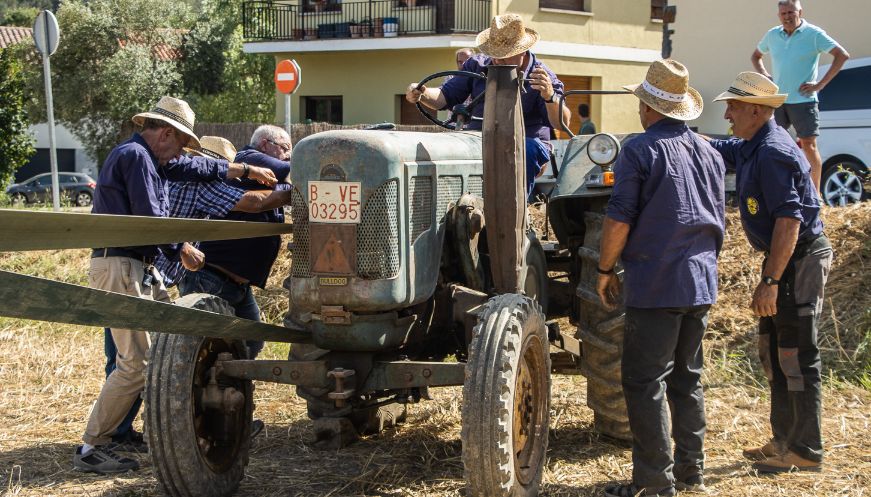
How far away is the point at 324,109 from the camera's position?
28.4 meters

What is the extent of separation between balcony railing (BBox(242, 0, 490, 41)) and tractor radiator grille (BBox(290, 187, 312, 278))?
68.0 feet

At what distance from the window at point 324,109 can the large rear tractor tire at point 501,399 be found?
935 inches

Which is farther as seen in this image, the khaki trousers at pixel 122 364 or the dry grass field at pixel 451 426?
the khaki trousers at pixel 122 364

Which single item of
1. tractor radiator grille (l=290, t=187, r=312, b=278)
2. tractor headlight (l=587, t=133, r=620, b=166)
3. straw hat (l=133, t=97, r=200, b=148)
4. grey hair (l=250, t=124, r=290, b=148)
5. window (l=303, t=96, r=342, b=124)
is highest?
window (l=303, t=96, r=342, b=124)

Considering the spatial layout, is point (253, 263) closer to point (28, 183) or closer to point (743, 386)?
point (743, 386)

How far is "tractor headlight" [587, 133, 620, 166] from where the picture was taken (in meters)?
5.59

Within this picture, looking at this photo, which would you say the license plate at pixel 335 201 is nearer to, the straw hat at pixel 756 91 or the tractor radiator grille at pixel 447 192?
the tractor radiator grille at pixel 447 192

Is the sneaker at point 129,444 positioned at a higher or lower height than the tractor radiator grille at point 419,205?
lower

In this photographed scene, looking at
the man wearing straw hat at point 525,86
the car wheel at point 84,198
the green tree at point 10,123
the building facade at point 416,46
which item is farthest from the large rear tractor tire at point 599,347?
the car wheel at point 84,198

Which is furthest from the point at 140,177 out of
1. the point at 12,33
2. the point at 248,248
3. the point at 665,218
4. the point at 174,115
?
the point at 12,33

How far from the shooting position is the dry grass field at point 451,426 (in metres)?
5.11

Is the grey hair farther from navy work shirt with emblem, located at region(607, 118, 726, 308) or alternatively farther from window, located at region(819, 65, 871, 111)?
window, located at region(819, 65, 871, 111)

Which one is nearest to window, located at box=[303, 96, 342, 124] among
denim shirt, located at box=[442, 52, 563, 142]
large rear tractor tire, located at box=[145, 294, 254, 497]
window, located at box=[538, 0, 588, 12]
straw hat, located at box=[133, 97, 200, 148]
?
window, located at box=[538, 0, 588, 12]

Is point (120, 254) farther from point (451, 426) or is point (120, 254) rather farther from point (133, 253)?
point (451, 426)
